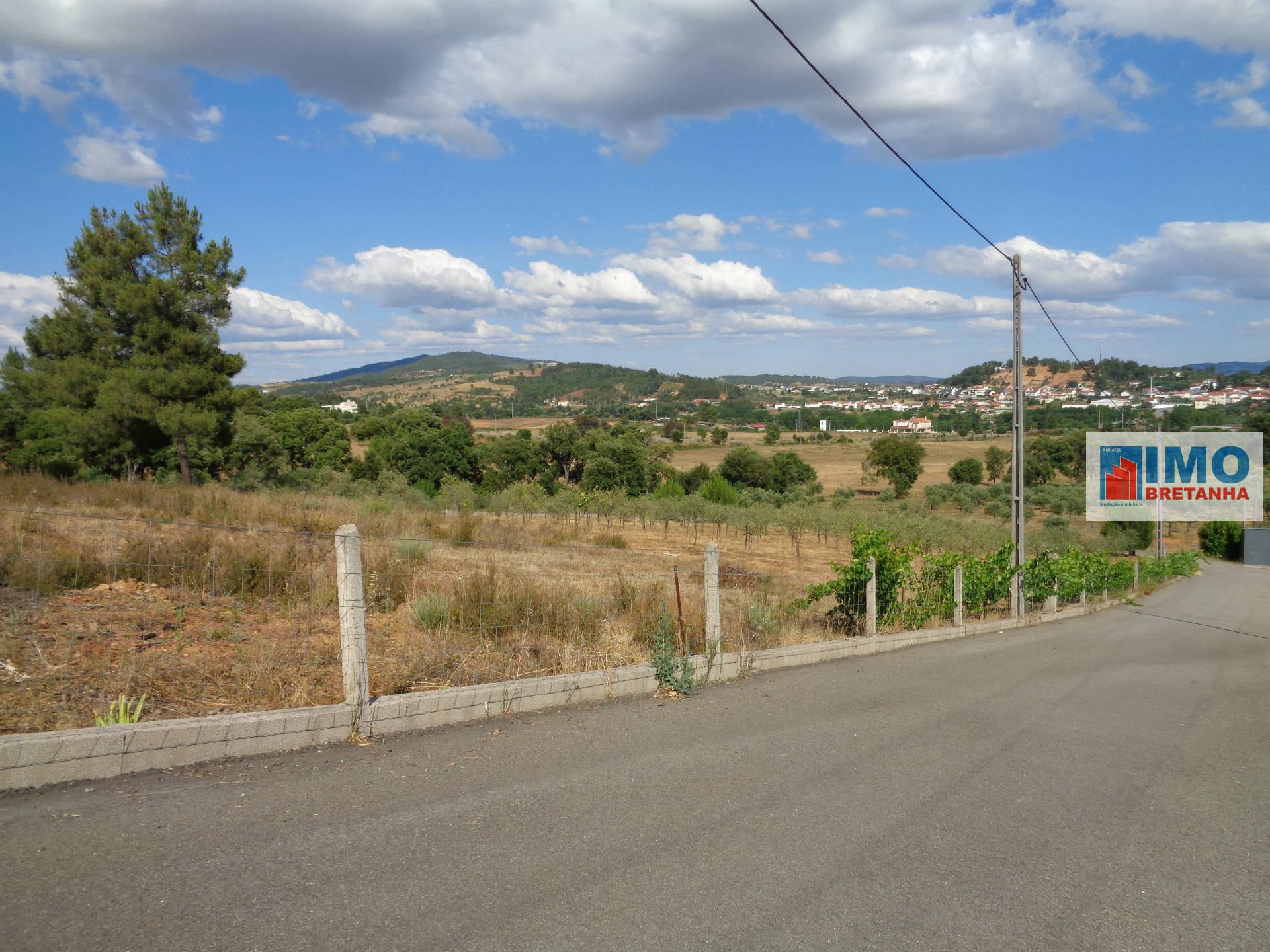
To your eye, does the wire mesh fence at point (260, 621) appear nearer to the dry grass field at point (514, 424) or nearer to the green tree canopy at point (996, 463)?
the green tree canopy at point (996, 463)

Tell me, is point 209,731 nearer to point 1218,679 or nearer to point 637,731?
point 637,731

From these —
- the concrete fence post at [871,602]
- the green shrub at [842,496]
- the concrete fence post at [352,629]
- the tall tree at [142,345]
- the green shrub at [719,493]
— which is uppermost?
the tall tree at [142,345]

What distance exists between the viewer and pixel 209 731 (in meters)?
5.44

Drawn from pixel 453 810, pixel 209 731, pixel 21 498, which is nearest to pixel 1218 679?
pixel 453 810

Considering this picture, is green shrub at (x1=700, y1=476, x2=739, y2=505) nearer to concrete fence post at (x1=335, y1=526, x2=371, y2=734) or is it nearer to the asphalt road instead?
the asphalt road

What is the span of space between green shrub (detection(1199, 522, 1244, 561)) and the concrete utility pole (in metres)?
57.6

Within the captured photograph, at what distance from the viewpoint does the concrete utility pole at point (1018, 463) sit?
18.7 m

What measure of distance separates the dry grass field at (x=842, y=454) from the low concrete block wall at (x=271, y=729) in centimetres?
7203

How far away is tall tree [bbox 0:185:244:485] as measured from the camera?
94.7 ft

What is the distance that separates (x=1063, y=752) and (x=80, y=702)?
735 centimetres

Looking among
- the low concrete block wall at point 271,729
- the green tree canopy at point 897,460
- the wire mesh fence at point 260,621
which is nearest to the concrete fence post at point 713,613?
the low concrete block wall at point 271,729

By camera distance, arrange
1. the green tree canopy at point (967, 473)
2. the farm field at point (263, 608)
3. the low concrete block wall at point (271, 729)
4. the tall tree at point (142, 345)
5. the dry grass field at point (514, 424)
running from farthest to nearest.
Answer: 1. the dry grass field at point (514, 424)
2. the green tree canopy at point (967, 473)
3. the tall tree at point (142, 345)
4. the farm field at point (263, 608)
5. the low concrete block wall at point (271, 729)

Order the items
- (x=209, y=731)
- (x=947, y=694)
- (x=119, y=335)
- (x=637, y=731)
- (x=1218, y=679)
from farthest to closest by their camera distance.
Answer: (x=119, y=335) → (x=1218, y=679) → (x=947, y=694) → (x=637, y=731) → (x=209, y=731)

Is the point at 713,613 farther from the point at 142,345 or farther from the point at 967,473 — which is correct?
the point at 967,473
